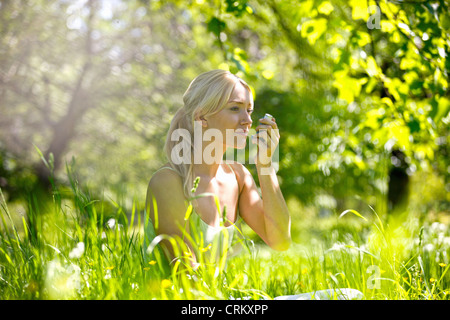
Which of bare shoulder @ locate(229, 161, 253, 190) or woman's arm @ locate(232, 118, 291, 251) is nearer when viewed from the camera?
woman's arm @ locate(232, 118, 291, 251)

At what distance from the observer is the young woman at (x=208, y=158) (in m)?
1.94

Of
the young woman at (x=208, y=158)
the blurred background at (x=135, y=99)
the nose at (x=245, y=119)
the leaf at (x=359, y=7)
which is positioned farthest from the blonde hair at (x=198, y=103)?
the blurred background at (x=135, y=99)

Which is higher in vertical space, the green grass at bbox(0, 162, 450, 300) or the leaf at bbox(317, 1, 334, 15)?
the leaf at bbox(317, 1, 334, 15)

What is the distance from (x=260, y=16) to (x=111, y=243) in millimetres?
5802

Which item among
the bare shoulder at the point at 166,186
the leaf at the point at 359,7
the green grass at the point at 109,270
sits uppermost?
the leaf at the point at 359,7

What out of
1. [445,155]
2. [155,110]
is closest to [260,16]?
[155,110]

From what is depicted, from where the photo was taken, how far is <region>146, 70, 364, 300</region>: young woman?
6.37 ft

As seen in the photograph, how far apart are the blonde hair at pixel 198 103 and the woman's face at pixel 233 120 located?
0.03 metres

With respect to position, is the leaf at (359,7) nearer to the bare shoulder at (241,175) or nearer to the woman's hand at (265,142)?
the woman's hand at (265,142)

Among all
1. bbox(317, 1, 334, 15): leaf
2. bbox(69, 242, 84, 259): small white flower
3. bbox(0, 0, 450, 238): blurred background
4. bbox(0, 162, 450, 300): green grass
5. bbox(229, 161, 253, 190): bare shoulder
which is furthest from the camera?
bbox(0, 0, 450, 238): blurred background

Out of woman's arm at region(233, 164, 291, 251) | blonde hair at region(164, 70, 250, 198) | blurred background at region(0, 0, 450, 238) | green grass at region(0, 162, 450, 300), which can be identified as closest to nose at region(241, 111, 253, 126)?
blonde hair at region(164, 70, 250, 198)

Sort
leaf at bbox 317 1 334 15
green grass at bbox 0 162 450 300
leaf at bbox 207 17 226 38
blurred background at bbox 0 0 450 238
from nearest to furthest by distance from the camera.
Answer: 1. green grass at bbox 0 162 450 300
2. leaf at bbox 317 1 334 15
3. leaf at bbox 207 17 226 38
4. blurred background at bbox 0 0 450 238

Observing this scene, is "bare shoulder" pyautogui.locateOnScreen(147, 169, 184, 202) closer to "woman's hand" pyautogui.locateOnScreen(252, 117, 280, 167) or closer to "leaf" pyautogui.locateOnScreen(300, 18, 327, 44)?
"woman's hand" pyautogui.locateOnScreen(252, 117, 280, 167)

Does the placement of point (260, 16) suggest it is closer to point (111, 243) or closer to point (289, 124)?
point (289, 124)
